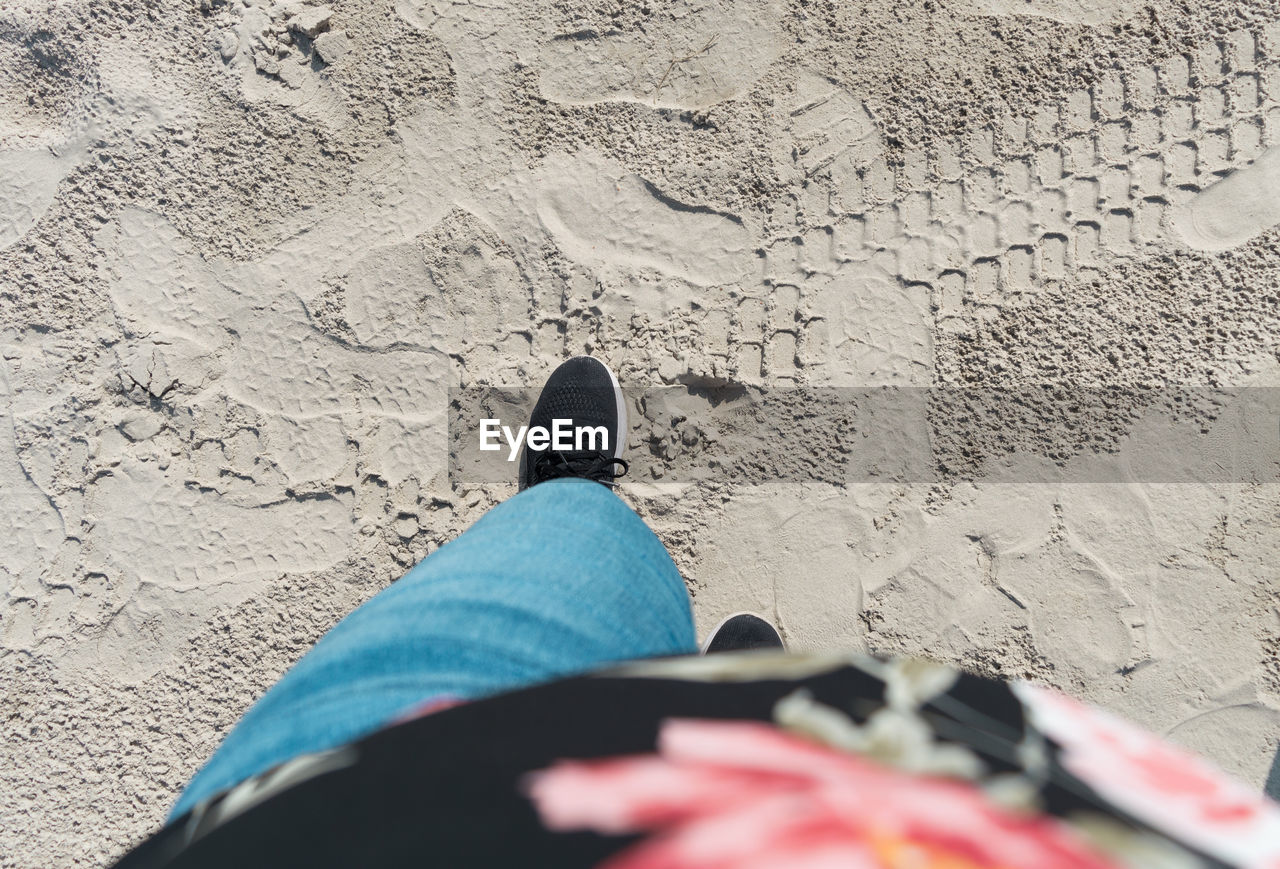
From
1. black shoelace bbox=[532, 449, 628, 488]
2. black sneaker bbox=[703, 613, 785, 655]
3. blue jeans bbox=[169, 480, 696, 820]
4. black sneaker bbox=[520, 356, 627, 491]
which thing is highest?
black sneaker bbox=[520, 356, 627, 491]

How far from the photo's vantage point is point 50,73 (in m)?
1.32

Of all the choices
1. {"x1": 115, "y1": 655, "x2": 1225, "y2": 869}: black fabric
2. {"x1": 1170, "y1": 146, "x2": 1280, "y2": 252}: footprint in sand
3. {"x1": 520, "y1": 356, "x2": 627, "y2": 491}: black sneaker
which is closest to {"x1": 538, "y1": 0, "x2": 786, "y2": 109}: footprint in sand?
{"x1": 520, "y1": 356, "x2": 627, "y2": 491}: black sneaker

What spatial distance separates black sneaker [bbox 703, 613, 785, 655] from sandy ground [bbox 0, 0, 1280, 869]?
42mm

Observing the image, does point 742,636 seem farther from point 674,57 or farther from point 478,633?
point 674,57

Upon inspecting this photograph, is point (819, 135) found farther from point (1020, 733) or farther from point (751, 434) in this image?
point (1020, 733)

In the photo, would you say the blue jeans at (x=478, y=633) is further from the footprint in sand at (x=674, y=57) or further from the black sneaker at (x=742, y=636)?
the footprint in sand at (x=674, y=57)

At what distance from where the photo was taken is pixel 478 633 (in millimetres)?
689

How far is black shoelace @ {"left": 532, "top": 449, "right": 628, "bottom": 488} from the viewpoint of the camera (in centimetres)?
122

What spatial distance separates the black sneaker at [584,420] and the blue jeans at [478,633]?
1.05 feet

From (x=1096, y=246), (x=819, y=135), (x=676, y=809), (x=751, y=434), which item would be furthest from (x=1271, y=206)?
(x=676, y=809)

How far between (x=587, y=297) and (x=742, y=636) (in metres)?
0.65

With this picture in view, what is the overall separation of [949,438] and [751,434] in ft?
1.12

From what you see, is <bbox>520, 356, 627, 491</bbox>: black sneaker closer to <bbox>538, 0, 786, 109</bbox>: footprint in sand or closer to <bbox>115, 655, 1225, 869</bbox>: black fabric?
<bbox>538, 0, 786, 109</bbox>: footprint in sand

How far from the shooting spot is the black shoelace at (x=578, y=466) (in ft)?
4.00
